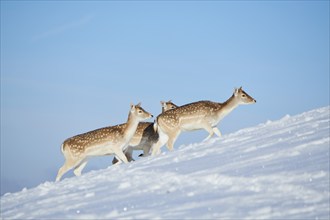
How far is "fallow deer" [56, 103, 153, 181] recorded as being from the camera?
14.4 m

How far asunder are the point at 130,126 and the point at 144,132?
4.29ft

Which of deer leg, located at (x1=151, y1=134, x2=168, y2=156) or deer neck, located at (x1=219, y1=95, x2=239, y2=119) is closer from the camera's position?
deer leg, located at (x1=151, y1=134, x2=168, y2=156)

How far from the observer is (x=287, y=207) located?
516cm

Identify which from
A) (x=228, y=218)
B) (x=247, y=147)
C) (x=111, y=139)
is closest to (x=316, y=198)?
(x=228, y=218)

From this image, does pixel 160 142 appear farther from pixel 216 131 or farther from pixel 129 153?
pixel 216 131

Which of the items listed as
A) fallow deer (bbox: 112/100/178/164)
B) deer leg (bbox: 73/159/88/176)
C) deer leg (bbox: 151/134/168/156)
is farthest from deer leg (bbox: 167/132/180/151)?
deer leg (bbox: 73/159/88/176)

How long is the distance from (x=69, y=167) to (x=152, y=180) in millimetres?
7288

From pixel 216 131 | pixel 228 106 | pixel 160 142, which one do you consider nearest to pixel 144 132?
pixel 160 142

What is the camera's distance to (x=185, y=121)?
15.4 meters

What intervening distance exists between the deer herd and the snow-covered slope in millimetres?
5276

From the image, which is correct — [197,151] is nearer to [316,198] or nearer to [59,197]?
[59,197]

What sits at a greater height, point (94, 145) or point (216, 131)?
point (216, 131)

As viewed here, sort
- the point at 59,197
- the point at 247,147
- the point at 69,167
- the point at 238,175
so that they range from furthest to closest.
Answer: the point at 69,167, the point at 247,147, the point at 59,197, the point at 238,175

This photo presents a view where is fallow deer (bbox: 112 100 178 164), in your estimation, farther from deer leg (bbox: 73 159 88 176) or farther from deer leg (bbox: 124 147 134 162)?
deer leg (bbox: 73 159 88 176)
